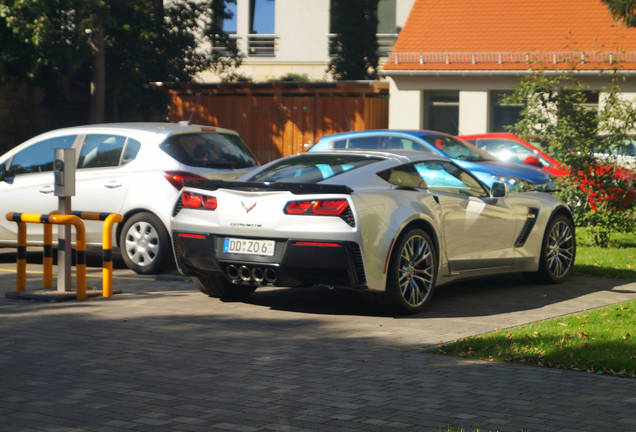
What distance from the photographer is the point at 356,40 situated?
40.7 metres

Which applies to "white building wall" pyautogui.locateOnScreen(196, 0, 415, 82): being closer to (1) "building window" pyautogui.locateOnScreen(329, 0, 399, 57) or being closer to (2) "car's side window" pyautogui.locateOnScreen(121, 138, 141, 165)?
(1) "building window" pyautogui.locateOnScreen(329, 0, 399, 57)

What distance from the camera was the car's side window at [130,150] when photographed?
11.4 metres

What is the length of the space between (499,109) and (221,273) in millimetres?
21729

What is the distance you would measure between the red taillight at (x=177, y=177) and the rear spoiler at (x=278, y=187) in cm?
207

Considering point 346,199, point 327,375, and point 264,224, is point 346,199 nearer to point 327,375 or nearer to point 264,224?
point 264,224

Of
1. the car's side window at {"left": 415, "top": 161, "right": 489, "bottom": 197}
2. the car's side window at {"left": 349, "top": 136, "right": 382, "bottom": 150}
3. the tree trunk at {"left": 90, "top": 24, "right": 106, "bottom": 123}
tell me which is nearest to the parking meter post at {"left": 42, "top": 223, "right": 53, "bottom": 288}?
the car's side window at {"left": 415, "top": 161, "right": 489, "bottom": 197}

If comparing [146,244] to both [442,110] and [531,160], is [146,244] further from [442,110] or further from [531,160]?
[442,110]

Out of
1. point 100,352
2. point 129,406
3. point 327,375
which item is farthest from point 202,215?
point 129,406

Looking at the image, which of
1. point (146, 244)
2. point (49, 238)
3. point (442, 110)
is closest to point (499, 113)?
point (442, 110)

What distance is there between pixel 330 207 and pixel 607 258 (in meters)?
5.83

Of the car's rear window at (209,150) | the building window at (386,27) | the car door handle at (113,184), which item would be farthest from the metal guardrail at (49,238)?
the building window at (386,27)

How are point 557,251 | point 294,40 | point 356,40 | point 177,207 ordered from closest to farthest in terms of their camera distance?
point 177,207 → point 557,251 → point 356,40 → point 294,40

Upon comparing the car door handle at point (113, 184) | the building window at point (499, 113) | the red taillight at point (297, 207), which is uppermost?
the building window at point (499, 113)

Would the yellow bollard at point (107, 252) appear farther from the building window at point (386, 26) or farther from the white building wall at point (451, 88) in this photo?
the building window at point (386, 26)
